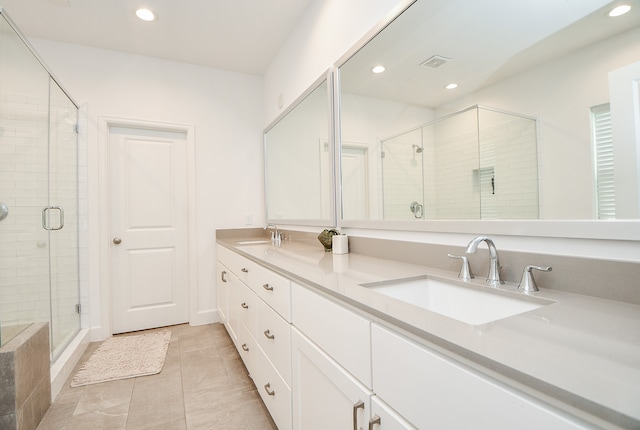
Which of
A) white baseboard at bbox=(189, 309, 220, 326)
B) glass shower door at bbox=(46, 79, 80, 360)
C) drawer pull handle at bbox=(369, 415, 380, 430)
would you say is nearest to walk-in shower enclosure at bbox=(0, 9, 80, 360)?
glass shower door at bbox=(46, 79, 80, 360)

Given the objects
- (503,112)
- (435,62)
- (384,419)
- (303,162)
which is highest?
(435,62)

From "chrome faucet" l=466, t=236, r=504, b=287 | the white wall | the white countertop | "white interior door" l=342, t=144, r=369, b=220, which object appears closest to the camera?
the white countertop

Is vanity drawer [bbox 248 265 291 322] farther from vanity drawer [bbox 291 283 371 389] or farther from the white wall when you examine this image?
the white wall

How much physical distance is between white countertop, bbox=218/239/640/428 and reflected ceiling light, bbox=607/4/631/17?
0.70 m

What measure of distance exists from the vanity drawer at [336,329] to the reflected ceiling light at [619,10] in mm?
971

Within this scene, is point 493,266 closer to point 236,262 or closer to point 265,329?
point 265,329

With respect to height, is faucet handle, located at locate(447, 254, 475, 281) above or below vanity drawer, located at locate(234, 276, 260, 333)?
above

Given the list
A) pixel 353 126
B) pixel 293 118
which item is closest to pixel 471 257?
pixel 353 126

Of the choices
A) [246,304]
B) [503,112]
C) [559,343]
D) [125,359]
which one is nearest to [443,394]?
[559,343]

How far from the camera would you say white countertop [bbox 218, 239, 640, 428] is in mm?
383

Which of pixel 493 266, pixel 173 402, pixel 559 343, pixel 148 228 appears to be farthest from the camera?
pixel 148 228

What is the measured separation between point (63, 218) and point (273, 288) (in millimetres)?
2047

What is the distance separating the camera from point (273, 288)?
1.44 m

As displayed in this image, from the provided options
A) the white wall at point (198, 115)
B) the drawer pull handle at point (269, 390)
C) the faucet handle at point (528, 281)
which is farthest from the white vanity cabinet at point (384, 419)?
the white wall at point (198, 115)
